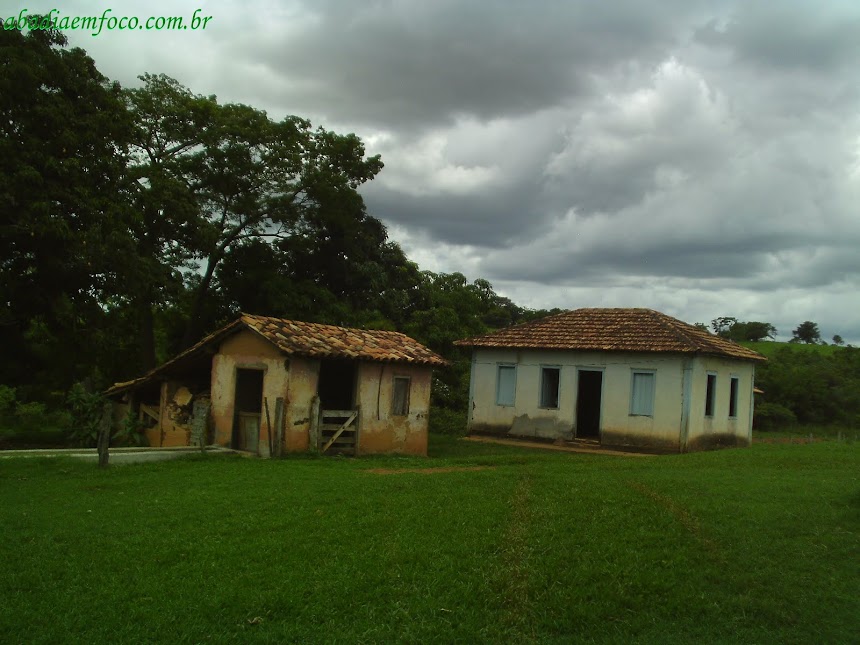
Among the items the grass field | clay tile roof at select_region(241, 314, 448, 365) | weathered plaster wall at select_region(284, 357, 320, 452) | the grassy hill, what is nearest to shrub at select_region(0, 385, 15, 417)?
clay tile roof at select_region(241, 314, 448, 365)

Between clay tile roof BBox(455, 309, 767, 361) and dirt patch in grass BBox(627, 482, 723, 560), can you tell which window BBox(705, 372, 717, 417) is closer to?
clay tile roof BBox(455, 309, 767, 361)

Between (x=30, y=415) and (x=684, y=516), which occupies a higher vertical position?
(x=684, y=516)

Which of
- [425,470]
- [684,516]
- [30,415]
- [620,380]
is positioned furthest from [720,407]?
[30,415]

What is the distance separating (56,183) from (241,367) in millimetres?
5825

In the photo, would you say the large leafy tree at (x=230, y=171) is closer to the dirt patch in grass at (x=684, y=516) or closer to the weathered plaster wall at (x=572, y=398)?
the weathered plaster wall at (x=572, y=398)

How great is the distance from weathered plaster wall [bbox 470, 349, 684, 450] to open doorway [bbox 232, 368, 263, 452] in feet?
30.7

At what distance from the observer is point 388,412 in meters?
20.3

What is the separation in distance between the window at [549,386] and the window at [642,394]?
2.66 m

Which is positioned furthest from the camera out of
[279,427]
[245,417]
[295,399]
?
[245,417]

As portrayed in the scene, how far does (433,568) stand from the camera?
7.70 metres

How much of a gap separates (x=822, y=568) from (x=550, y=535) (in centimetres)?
284

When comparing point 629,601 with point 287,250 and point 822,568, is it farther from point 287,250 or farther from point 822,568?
point 287,250

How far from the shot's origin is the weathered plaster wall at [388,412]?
1961 centimetres

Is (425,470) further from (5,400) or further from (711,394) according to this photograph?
(5,400)
